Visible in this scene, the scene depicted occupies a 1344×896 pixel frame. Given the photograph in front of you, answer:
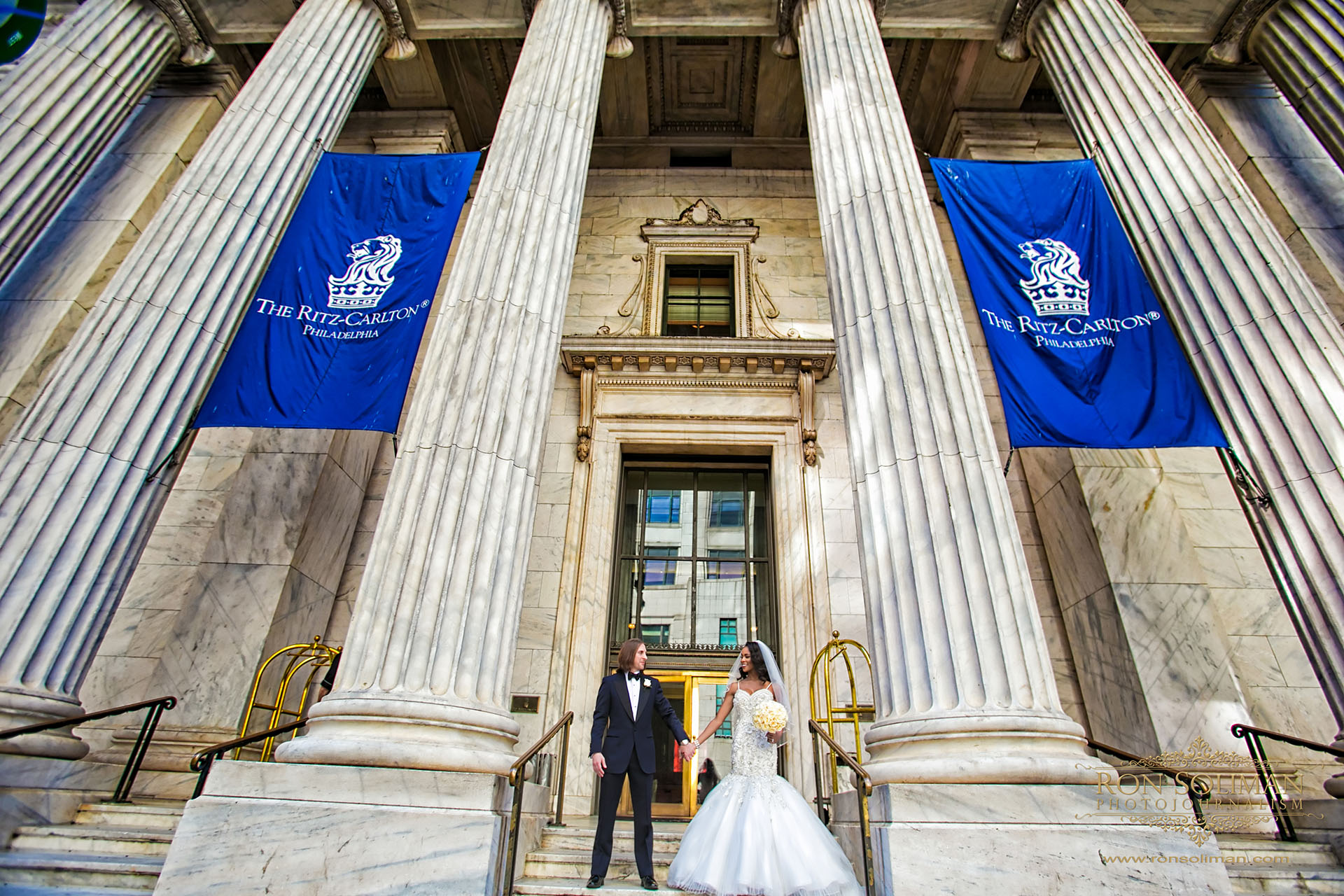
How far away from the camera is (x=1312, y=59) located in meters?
8.99

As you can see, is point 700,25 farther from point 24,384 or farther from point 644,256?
point 24,384

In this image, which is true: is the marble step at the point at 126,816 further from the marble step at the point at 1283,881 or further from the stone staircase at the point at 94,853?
the marble step at the point at 1283,881

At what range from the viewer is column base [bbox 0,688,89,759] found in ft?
17.7

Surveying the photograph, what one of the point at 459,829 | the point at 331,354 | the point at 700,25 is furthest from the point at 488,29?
the point at 459,829

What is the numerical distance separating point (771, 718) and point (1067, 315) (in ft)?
17.3

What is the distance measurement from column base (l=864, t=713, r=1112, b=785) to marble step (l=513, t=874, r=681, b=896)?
1.86m

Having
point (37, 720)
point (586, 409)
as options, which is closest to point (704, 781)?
point (586, 409)

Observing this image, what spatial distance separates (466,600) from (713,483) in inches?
250

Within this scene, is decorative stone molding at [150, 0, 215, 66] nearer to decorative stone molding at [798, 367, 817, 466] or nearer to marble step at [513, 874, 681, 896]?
decorative stone molding at [798, 367, 817, 466]

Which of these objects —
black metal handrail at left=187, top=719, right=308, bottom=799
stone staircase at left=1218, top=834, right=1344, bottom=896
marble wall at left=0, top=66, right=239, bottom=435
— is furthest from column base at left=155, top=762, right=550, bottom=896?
marble wall at left=0, top=66, right=239, bottom=435

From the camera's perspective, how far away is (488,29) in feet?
34.8

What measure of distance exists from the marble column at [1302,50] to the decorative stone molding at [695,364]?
663 cm

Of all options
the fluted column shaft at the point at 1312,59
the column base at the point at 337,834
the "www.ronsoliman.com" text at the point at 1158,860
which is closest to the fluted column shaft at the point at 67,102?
the column base at the point at 337,834

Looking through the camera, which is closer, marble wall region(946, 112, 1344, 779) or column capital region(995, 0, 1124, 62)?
marble wall region(946, 112, 1344, 779)
